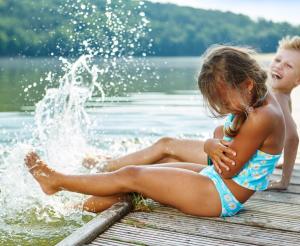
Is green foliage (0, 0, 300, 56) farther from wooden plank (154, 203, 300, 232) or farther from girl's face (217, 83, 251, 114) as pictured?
girl's face (217, 83, 251, 114)

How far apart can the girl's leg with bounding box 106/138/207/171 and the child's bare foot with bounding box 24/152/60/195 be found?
99 centimetres

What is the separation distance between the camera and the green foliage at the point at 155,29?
2430 cm

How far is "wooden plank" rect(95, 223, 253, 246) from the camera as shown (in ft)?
10.00

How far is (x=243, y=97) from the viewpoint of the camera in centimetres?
327

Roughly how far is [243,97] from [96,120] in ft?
27.2

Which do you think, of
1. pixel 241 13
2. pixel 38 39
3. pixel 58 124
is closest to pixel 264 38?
pixel 241 13

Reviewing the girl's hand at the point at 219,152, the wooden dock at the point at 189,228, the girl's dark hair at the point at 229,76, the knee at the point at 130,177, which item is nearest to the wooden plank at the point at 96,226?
the wooden dock at the point at 189,228

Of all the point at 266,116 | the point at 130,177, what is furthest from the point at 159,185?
the point at 266,116

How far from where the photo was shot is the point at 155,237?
3.12m

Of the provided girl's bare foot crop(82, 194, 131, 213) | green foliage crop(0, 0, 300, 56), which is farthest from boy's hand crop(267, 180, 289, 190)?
green foliage crop(0, 0, 300, 56)

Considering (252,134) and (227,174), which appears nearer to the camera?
(252,134)

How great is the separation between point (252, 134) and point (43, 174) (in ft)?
5.13

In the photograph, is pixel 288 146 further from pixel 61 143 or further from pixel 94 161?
pixel 61 143

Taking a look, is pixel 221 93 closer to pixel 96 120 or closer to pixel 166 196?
pixel 166 196
